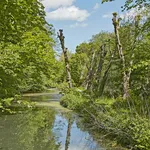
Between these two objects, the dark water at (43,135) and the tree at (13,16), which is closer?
the dark water at (43,135)

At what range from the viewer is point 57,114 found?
14.6 meters

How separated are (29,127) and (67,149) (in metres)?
3.22

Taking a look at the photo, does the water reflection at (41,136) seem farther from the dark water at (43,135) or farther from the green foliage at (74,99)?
the green foliage at (74,99)

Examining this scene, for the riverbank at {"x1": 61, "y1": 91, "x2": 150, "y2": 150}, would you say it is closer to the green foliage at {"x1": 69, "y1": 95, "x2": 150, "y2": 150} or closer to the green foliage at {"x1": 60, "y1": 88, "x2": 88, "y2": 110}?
the green foliage at {"x1": 69, "y1": 95, "x2": 150, "y2": 150}

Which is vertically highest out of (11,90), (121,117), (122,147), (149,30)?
(149,30)

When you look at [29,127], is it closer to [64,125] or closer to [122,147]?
[64,125]

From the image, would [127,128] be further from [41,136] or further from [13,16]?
[13,16]

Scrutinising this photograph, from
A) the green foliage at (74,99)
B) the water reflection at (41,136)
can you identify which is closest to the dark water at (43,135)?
the water reflection at (41,136)

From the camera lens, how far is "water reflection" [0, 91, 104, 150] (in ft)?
25.2

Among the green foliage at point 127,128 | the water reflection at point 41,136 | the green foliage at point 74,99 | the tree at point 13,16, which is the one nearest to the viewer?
the green foliage at point 127,128

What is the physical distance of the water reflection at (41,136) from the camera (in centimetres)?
768

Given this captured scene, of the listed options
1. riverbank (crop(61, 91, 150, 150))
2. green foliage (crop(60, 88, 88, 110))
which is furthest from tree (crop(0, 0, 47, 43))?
green foliage (crop(60, 88, 88, 110))

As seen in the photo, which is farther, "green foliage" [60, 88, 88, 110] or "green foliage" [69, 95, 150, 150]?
"green foliage" [60, 88, 88, 110]

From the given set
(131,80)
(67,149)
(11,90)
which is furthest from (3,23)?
(131,80)
